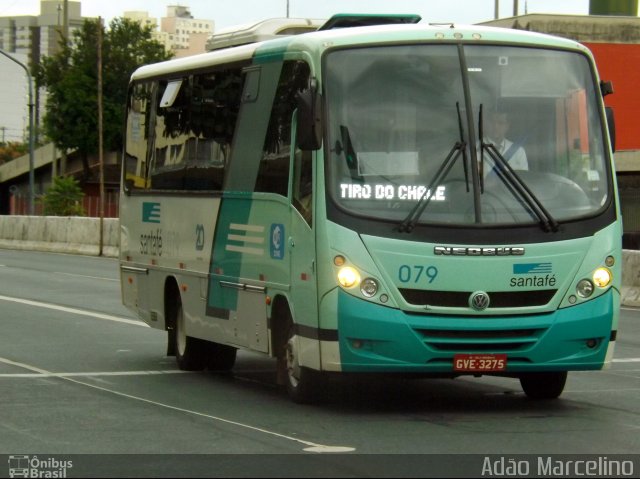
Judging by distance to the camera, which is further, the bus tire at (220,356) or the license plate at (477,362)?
the bus tire at (220,356)

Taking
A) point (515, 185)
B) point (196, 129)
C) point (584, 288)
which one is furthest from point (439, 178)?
point (196, 129)

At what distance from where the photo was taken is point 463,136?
1091 centimetres

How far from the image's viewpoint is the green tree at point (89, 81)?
76.6m

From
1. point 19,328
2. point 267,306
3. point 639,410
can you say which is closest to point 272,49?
point 267,306

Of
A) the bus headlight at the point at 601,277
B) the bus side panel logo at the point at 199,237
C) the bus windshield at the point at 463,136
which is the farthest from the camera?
the bus side panel logo at the point at 199,237

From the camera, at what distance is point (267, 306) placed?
1180 cm

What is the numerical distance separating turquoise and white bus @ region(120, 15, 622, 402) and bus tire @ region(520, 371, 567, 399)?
0.4 inches

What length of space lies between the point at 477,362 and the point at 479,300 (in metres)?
0.45

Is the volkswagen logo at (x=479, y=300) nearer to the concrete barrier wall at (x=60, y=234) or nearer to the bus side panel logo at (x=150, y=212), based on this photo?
the bus side panel logo at (x=150, y=212)

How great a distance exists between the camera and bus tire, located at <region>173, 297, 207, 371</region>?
1418 cm

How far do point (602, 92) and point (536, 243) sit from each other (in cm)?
162

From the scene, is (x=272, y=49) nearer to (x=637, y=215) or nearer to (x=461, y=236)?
(x=461, y=236)

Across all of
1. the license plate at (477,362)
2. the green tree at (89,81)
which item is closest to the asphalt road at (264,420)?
the license plate at (477,362)

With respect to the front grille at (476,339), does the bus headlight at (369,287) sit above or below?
above
